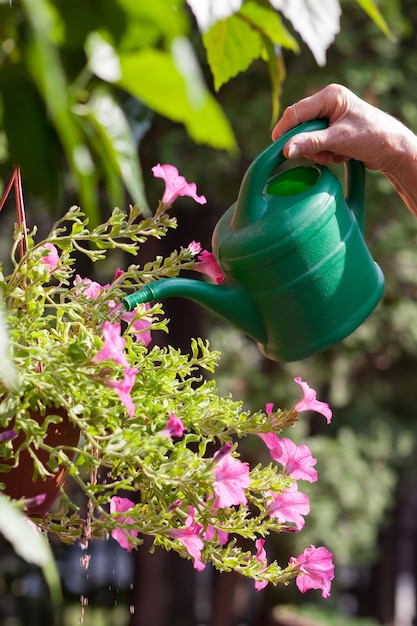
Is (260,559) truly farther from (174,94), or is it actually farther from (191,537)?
(174,94)

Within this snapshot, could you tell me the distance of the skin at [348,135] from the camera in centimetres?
105

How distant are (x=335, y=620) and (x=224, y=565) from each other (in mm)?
4635

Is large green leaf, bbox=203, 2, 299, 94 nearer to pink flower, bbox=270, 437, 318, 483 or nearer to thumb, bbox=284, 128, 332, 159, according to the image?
thumb, bbox=284, 128, 332, 159

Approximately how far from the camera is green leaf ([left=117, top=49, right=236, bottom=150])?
9.2 inches

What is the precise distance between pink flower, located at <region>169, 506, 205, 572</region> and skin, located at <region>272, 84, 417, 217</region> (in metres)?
0.40

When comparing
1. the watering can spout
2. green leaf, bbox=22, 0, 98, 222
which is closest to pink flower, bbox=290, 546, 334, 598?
the watering can spout

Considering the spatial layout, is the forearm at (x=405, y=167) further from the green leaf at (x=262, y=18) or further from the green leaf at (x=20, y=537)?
the green leaf at (x=20, y=537)

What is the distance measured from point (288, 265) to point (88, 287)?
0.22m

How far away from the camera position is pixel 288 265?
98 cm

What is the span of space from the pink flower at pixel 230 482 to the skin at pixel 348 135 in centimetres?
36

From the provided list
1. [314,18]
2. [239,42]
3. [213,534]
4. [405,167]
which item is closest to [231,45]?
[239,42]

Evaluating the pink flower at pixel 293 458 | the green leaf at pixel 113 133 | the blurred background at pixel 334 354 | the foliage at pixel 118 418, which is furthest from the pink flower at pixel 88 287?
the blurred background at pixel 334 354

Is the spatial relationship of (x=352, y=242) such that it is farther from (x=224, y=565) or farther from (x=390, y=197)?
(x=390, y=197)

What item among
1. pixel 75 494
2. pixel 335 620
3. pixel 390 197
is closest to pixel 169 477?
pixel 390 197
